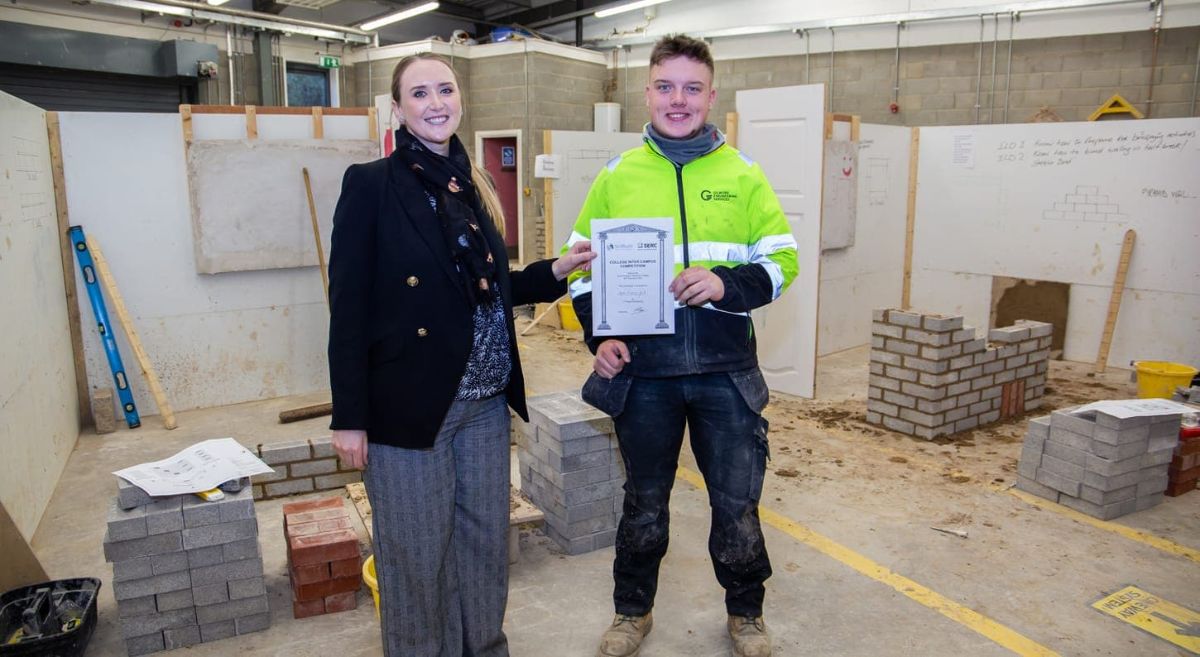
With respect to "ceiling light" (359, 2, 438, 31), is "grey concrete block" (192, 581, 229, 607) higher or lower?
lower

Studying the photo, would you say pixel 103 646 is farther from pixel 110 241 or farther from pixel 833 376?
pixel 833 376

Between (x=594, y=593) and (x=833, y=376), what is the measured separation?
3.75 metres

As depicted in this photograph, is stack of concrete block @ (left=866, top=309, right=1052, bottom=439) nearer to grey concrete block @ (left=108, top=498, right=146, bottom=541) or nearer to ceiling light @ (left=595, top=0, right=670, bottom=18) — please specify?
A: grey concrete block @ (left=108, top=498, right=146, bottom=541)

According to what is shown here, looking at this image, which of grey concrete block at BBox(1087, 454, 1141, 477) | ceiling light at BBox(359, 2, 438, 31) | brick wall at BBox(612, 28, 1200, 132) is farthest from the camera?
ceiling light at BBox(359, 2, 438, 31)

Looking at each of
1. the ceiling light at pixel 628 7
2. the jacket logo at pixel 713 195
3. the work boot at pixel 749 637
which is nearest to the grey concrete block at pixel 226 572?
the work boot at pixel 749 637

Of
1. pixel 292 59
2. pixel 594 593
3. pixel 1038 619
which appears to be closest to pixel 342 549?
pixel 594 593

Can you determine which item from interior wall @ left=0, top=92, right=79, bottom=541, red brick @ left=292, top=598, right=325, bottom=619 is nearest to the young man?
red brick @ left=292, top=598, right=325, bottom=619

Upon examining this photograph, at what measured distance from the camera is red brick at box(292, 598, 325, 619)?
113 inches

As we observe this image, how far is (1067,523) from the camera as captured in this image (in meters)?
3.65

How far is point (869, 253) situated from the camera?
706cm

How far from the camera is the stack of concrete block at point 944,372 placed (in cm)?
469

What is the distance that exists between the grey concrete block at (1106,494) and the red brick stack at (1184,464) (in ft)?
1.15

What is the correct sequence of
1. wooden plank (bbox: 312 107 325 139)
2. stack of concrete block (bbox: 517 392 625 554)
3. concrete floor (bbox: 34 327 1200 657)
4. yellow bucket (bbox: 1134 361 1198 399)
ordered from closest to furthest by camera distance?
concrete floor (bbox: 34 327 1200 657), stack of concrete block (bbox: 517 392 625 554), yellow bucket (bbox: 1134 361 1198 399), wooden plank (bbox: 312 107 325 139)

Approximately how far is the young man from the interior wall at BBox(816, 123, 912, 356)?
439 cm
